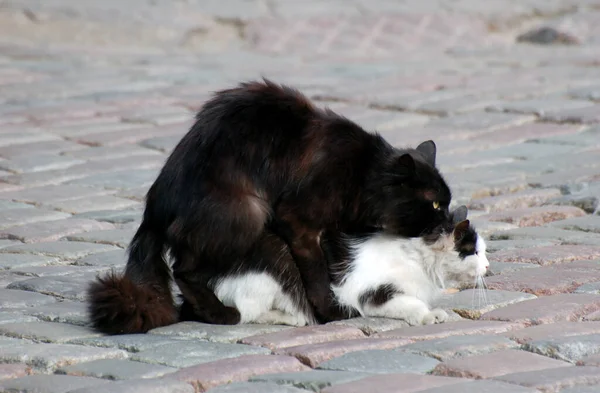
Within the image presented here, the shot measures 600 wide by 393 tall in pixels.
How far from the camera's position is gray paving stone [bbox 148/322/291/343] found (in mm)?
3578

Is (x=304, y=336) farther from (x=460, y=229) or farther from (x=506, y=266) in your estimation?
(x=506, y=266)

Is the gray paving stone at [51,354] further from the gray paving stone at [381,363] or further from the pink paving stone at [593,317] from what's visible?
the pink paving stone at [593,317]

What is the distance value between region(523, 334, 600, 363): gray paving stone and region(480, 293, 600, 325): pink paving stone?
0.28 metres

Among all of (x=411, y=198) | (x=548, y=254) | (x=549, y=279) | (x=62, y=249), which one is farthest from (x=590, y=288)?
(x=62, y=249)

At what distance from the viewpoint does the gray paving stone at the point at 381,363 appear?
3.20 meters

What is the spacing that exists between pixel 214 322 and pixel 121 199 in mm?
2064

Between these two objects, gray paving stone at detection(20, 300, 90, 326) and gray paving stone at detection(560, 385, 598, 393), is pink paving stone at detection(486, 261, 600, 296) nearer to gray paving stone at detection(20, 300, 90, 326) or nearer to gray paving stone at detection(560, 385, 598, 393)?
gray paving stone at detection(560, 385, 598, 393)

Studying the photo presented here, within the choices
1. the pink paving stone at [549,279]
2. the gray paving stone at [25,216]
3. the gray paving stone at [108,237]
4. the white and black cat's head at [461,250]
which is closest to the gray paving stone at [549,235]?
the pink paving stone at [549,279]

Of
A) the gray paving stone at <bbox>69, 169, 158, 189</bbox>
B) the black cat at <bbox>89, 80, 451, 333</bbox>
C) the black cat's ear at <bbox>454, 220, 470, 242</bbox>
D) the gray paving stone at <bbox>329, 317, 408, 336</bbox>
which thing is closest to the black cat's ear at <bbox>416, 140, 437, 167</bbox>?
the black cat at <bbox>89, 80, 451, 333</bbox>

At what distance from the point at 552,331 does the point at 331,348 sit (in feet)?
2.32

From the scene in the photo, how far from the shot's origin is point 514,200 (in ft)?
18.2

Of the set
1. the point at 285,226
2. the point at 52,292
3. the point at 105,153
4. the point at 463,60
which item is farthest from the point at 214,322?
the point at 463,60

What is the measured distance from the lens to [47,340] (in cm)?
353

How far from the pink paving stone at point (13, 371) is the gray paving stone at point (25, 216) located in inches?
80.0
